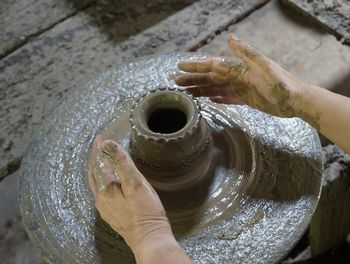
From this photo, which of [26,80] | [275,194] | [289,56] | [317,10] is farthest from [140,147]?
[289,56]

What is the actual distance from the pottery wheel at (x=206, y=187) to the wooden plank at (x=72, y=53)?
0.69 meters

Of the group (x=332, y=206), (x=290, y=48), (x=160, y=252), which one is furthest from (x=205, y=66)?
(x=290, y=48)

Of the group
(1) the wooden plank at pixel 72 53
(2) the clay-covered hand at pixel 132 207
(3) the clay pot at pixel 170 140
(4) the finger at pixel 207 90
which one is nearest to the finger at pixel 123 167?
(2) the clay-covered hand at pixel 132 207

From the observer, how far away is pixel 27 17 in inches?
137

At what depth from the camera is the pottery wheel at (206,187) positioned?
1.99 m

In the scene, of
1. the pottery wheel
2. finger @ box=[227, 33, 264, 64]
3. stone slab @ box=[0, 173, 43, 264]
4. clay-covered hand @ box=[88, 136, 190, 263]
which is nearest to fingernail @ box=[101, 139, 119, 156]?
clay-covered hand @ box=[88, 136, 190, 263]

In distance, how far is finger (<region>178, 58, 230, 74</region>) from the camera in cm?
221

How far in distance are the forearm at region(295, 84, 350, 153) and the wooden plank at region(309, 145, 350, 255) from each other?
0.67 m

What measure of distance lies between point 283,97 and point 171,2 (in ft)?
5.58

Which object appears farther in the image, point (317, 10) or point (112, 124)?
point (317, 10)

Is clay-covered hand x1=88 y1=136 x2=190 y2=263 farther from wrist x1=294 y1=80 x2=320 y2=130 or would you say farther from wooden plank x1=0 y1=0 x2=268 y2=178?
wooden plank x1=0 y1=0 x2=268 y2=178

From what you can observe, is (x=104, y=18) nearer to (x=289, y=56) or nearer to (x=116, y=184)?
(x=289, y=56)

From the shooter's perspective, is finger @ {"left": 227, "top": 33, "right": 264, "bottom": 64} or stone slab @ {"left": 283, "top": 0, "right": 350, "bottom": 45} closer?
finger @ {"left": 227, "top": 33, "right": 264, "bottom": 64}

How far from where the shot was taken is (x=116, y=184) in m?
1.90
